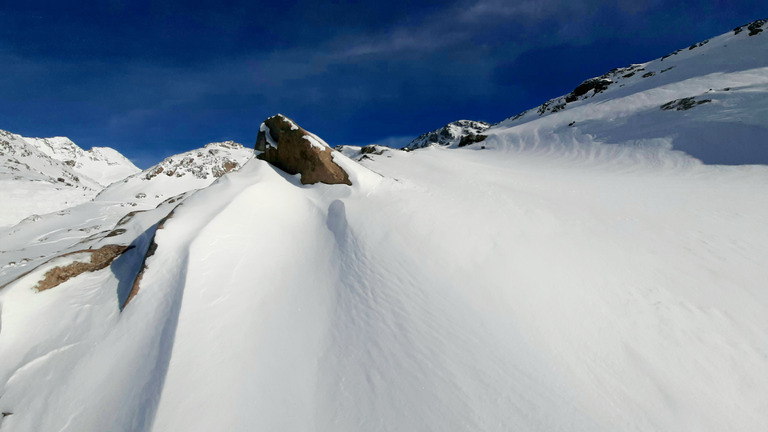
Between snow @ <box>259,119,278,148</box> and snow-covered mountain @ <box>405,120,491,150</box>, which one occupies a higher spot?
snow-covered mountain @ <box>405,120,491,150</box>

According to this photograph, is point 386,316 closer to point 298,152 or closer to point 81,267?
point 81,267

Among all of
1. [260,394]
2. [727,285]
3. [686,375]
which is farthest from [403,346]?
[727,285]

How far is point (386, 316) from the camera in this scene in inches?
157

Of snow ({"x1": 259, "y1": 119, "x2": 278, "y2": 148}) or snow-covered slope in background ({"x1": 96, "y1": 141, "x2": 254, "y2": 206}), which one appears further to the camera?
snow-covered slope in background ({"x1": 96, "y1": 141, "x2": 254, "y2": 206})

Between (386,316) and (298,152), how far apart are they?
6.05 meters

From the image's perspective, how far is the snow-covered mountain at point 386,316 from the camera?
2953mm

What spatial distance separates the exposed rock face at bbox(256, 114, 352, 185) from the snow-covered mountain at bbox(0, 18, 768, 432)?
0.19 metres

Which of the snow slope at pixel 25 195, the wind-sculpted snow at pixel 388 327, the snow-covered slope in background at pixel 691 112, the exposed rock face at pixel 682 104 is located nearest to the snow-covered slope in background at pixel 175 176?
the snow slope at pixel 25 195

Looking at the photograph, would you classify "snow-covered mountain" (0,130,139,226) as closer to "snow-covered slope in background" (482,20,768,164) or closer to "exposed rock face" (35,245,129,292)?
"exposed rock face" (35,245,129,292)

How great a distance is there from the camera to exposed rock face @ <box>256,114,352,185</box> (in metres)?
7.46

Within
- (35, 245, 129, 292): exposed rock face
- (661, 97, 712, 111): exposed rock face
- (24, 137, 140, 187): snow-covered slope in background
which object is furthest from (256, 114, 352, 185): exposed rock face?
(24, 137, 140, 187): snow-covered slope in background

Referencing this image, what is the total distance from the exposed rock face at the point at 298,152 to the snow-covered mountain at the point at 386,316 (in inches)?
7.3

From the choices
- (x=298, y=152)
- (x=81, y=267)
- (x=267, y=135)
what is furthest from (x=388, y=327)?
(x=267, y=135)

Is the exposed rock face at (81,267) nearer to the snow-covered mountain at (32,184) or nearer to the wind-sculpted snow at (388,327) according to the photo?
the wind-sculpted snow at (388,327)
